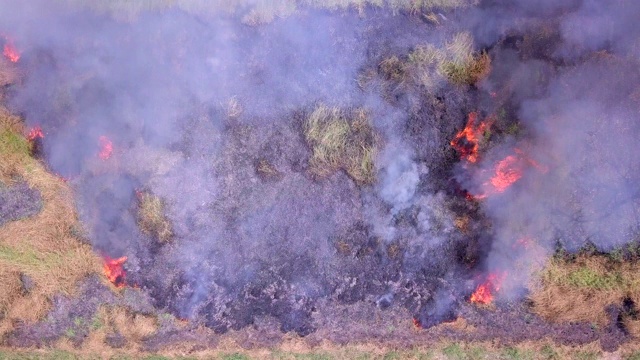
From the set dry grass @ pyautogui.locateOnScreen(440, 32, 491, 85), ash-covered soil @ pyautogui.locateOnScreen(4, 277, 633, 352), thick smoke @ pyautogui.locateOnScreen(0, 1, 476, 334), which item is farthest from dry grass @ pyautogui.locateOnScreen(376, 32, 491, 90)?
ash-covered soil @ pyautogui.locateOnScreen(4, 277, 633, 352)

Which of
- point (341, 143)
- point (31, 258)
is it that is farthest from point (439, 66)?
point (31, 258)

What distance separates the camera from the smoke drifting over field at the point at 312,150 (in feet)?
17.9

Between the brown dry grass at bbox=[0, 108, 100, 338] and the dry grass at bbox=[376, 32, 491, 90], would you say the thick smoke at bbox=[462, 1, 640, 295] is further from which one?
the brown dry grass at bbox=[0, 108, 100, 338]

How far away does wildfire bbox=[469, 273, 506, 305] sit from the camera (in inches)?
214

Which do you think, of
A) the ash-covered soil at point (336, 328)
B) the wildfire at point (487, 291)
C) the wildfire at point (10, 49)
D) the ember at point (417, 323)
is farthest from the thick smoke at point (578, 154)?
the wildfire at point (10, 49)

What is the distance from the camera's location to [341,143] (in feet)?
18.1

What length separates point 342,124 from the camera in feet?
18.3

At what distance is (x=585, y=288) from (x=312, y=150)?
144 inches

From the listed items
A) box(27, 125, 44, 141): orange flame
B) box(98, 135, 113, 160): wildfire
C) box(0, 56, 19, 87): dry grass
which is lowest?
box(27, 125, 44, 141): orange flame

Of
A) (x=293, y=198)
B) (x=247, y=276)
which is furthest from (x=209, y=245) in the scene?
(x=293, y=198)

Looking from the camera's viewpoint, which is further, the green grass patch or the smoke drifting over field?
the green grass patch

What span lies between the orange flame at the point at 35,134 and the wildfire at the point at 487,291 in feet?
18.8

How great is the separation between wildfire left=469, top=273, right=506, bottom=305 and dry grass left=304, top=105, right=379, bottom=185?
1847 mm

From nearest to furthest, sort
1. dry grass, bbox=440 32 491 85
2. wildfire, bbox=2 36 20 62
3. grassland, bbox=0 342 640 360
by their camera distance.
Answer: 1. grassland, bbox=0 342 640 360
2. dry grass, bbox=440 32 491 85
3. wildfire, bbox=2 36 20 62
